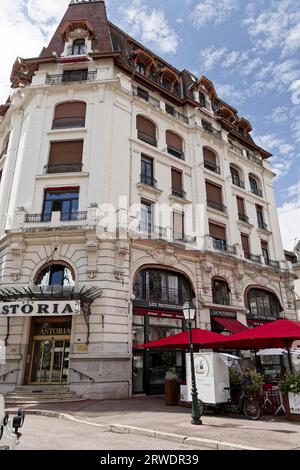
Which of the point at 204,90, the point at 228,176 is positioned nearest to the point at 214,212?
the point at 228,176

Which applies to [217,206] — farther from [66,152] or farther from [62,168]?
[62,168]

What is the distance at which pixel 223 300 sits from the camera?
20.2m

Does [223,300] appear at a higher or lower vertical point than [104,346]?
higher

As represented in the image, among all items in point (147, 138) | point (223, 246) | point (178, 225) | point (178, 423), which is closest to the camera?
point (178, 423)

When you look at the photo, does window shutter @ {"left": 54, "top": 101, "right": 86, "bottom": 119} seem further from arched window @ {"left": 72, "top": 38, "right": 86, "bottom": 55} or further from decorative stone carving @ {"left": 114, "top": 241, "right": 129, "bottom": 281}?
decorative stone carving @ {"left": 114, "top": 241, "right": 129, "bottom": 281}

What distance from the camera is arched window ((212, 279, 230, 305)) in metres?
19.9

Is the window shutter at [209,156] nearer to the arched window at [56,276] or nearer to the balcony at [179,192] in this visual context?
the balcony at [179,192]

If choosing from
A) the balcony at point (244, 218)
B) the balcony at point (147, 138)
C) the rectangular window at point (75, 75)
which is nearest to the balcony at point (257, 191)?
the balcony at point (244, 218)

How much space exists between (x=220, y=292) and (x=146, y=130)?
1114 cm

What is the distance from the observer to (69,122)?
62.6 feet

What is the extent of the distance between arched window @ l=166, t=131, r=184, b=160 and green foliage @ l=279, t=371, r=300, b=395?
15.5m

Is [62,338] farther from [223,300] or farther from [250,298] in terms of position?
[250,298]

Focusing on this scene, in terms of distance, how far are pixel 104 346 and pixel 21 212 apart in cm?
767

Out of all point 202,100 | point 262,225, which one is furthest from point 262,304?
point 202,100
